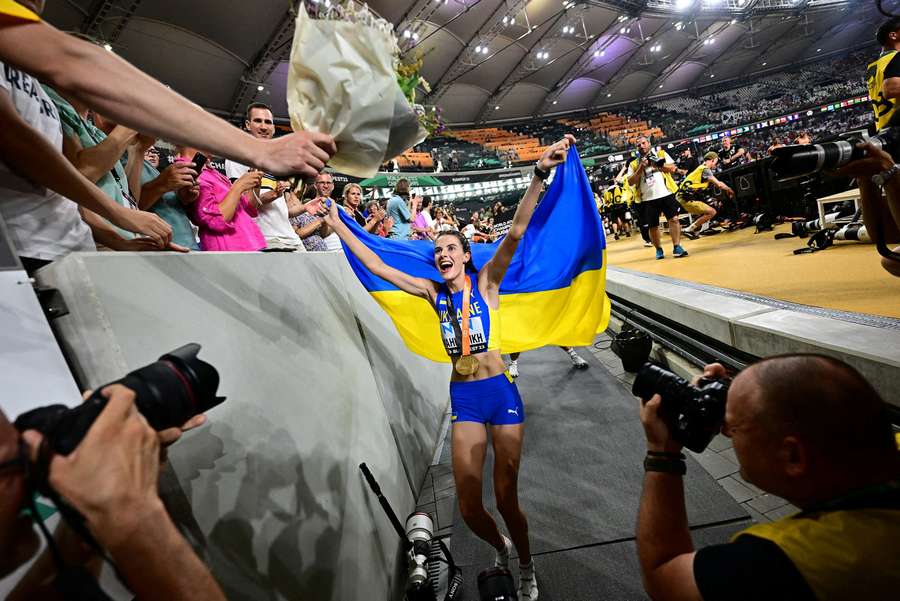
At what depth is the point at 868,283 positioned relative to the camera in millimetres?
2709

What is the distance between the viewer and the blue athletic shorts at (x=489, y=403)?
2.20 meters

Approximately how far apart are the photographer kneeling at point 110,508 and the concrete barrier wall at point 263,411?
0.55 meters

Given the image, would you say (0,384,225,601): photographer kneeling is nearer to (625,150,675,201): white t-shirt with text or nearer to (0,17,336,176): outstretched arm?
(0,17,336,176): outstretched arm

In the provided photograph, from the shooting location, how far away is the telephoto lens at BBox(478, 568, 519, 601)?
1943mm

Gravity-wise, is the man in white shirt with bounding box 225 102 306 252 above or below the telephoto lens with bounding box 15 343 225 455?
above

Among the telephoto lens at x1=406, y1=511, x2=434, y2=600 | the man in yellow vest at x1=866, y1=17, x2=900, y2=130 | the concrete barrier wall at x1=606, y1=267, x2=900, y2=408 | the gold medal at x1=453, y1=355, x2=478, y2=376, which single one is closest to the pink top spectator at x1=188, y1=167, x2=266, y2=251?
the gold medal at x1=453, y1=355, x2=478, y2=376

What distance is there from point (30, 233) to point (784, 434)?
2045mm

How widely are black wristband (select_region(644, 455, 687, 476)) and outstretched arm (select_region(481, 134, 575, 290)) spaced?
1482mm

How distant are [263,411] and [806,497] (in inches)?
64.2

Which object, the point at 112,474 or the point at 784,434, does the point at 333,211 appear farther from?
the point at 784,434

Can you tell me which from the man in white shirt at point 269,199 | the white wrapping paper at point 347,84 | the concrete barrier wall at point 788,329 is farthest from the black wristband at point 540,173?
the man in white shirt at point 269,199

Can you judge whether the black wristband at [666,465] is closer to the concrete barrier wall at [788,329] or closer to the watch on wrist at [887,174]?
the concrete barrier wall at [788,329]

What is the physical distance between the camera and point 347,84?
102 centimetres

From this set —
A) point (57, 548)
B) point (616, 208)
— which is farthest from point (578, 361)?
point (616, 208)
